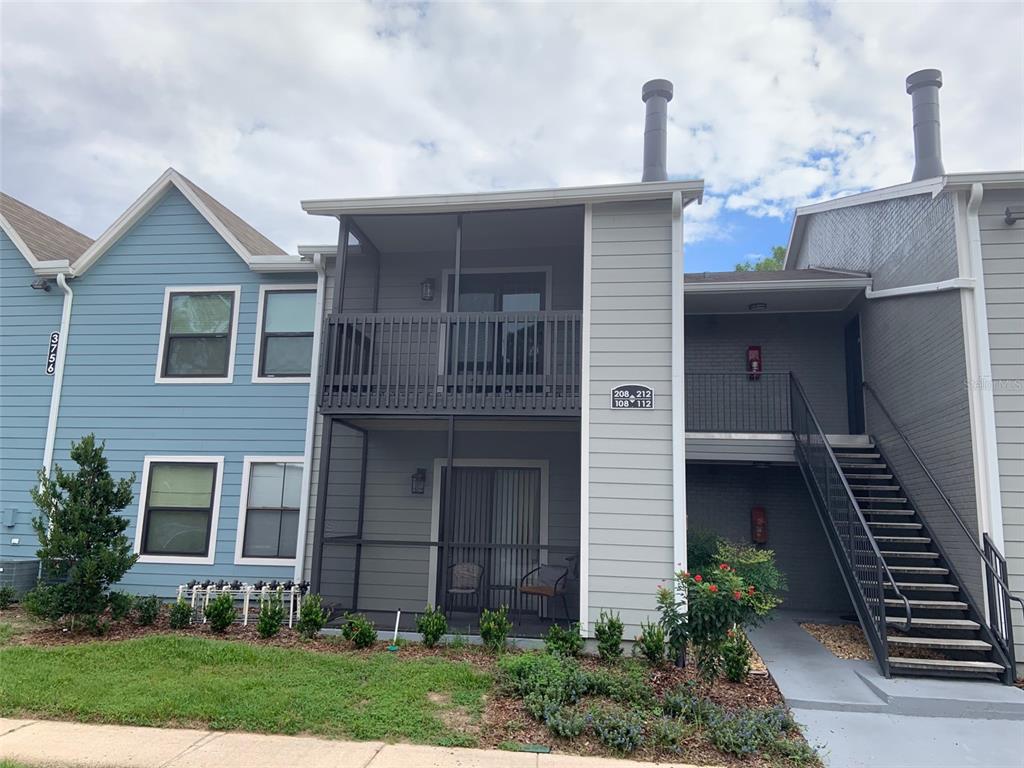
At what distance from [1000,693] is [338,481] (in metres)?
7.91

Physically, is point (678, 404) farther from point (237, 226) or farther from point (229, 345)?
point (237, 226)

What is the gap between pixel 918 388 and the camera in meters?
7.96

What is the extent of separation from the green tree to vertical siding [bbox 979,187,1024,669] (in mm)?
22803

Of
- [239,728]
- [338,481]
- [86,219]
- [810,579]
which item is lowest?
[239,728]

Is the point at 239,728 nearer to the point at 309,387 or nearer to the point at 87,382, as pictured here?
the point at 309,387

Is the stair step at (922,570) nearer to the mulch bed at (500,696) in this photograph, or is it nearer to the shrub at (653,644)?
the mulch bed at (500,696)

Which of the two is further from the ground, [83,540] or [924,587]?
[83,540]

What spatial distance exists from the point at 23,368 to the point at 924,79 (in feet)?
53.1

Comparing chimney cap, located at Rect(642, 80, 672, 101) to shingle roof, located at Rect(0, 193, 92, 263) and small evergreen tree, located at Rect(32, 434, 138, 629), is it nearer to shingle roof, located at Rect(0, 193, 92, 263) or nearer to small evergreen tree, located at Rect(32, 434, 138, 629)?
shingle roof, located at Rect(0, 193, 92, 263)

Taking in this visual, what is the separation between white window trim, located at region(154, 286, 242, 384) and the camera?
939cm

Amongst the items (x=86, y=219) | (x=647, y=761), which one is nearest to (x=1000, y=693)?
(x=647, y=761)

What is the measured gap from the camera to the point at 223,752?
446cm

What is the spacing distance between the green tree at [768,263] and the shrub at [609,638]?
82.8ft

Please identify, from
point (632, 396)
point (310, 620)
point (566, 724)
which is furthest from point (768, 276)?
point (310, 620)
